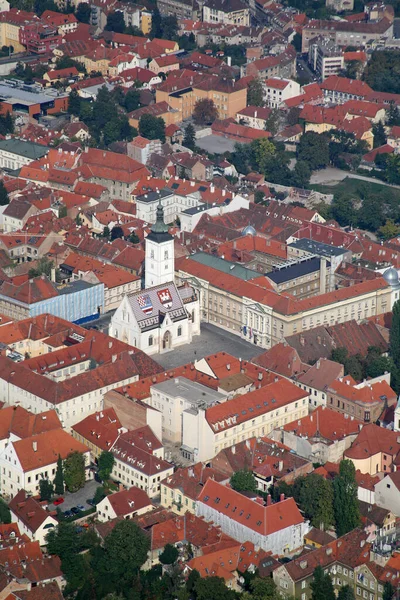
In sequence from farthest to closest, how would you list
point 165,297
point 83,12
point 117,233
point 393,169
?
point 83,12
point 393,169
point 117,233
point 165,297

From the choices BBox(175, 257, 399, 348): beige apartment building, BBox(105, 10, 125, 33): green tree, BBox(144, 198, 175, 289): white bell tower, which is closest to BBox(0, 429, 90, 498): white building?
BBox(175, 257, 399, 348): beige apartment building

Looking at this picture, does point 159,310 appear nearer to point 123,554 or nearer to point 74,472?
point 74,472

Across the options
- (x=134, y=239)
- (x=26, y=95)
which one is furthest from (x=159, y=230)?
(x=26, y=95)

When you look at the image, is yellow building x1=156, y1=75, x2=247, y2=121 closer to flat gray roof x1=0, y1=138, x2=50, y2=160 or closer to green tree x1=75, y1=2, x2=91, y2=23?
flat gray roof x1=0, y1=138, x2=50, y2=160

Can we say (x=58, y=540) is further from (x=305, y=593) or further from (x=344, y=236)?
(x=344, y=236)

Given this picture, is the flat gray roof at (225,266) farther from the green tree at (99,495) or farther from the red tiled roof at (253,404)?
the green tree at (99,495)
